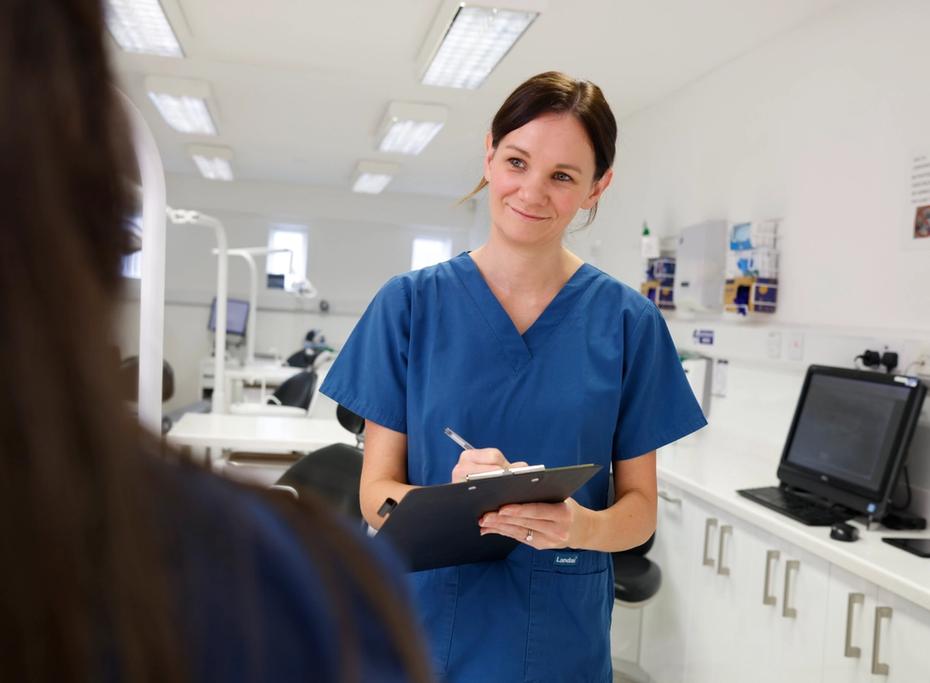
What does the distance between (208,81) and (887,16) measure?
354 cm

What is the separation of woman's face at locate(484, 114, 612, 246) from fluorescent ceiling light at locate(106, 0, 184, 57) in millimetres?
2468

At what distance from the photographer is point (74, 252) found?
0.24 m

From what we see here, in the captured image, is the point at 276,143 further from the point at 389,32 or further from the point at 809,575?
the point at 809,575

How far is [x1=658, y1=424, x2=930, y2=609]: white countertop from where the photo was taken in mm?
1822

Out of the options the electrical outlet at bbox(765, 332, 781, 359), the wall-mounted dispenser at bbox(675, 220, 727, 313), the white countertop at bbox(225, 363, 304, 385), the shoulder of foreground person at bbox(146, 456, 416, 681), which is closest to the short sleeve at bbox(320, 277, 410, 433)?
the shoulder of foreground person at bbox(146, 456, 416, 681)

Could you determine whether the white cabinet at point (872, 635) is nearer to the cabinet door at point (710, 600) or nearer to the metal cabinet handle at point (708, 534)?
the cabinet door at point (710, 600)

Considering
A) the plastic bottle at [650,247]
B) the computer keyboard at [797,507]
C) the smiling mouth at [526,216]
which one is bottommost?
the computer keyboard at [797,507]

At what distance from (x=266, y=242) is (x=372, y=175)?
2140mm

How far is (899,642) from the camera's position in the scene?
1.80 m

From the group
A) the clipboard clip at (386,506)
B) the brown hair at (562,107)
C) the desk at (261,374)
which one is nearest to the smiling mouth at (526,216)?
the brown hair at (562,107)

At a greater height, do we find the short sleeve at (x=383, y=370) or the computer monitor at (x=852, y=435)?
the short sleeve at (x=383, y=370)

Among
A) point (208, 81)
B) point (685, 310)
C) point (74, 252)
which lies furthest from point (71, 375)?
point (208, 81)

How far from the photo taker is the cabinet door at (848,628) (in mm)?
1890

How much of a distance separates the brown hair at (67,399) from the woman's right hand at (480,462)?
827mm
